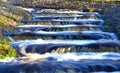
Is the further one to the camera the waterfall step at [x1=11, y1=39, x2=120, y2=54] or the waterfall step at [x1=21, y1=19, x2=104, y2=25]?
the waterfall step at [x1=21, y1=19, x2=104, y2=25]

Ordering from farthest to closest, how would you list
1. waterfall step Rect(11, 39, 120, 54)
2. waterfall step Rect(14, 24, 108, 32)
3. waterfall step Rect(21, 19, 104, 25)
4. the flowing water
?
waterfall step Rect(21, 19, 104, 25) < waterfall step Rect(14, 24, 108, 32) < waterfall step Rect(11, 39, 120, 54) < the flowing water

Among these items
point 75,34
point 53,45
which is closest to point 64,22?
point 75,34

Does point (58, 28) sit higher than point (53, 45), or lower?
lower

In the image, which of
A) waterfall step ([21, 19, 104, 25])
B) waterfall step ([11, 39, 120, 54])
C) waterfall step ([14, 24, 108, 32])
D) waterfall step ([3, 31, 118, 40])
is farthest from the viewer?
waterfall step ([21, 19, 104, 25])

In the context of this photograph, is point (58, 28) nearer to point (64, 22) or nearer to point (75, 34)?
point (75, 34)

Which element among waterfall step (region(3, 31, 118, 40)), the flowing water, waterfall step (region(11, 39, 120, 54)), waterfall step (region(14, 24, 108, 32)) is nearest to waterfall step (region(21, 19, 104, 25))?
the flowing water

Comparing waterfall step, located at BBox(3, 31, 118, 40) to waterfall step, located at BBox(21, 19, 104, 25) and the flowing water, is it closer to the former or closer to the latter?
the flowing water

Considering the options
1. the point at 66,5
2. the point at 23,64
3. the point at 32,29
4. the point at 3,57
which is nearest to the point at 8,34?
the point at 32,29

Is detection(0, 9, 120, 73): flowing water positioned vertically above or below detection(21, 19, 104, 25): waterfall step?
above

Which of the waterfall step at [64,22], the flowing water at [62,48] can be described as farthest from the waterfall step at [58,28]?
the waterfall step at [64,22]

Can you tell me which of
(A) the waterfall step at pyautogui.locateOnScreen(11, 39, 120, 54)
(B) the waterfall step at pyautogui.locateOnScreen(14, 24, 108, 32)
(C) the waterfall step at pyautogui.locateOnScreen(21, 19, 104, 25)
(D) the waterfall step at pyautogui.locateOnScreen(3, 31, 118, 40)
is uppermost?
(A) the waterfall step at pyautogui.locateOnScreen(11, 39, 120, 54)

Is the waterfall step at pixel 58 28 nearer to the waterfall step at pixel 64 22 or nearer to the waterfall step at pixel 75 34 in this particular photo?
the waterfall step at pixel 75 34

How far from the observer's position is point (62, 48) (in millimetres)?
24797

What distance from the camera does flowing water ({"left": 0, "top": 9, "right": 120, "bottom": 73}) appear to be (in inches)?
806
